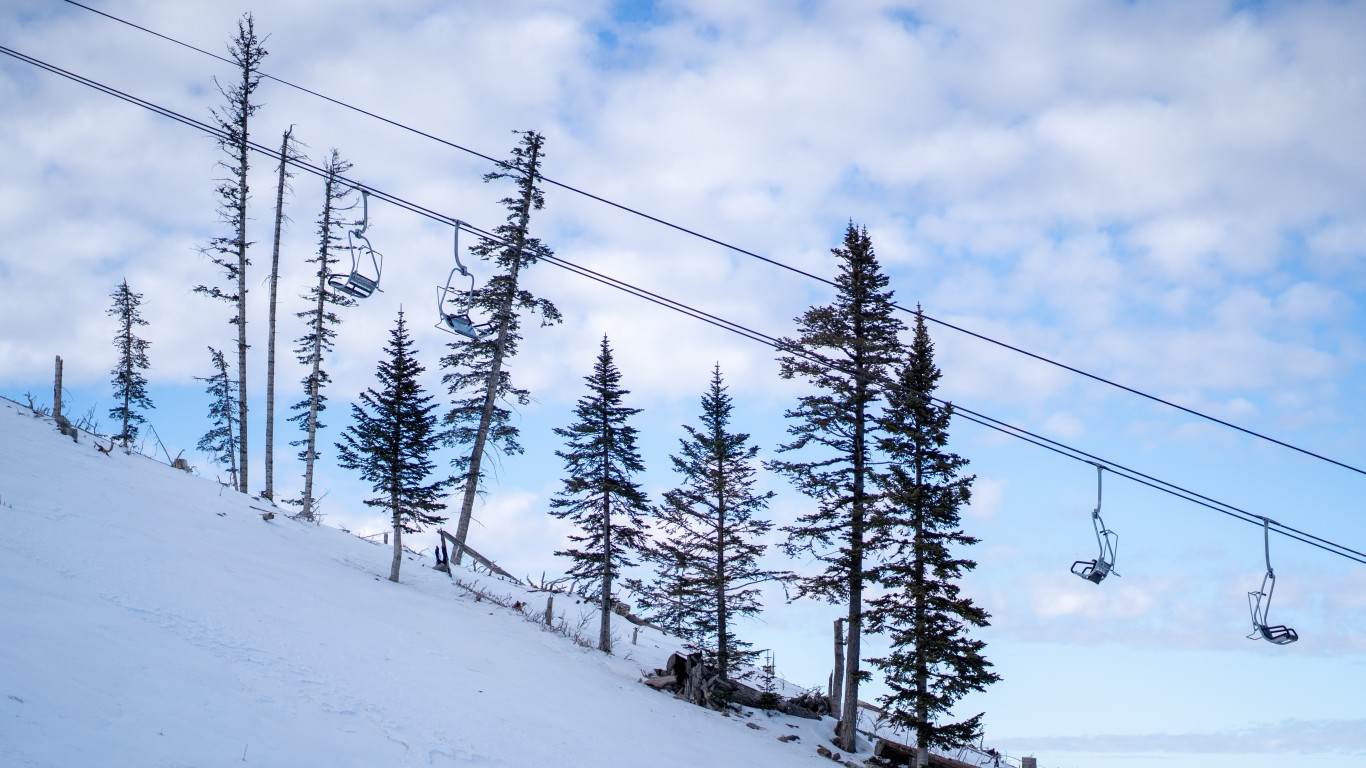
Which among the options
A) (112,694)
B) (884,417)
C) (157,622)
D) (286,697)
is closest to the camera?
(112,694)

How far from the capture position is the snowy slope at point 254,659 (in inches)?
364

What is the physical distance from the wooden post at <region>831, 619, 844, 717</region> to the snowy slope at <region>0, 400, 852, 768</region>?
8.72 ft

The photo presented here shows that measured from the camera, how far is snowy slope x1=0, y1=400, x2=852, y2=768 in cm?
925

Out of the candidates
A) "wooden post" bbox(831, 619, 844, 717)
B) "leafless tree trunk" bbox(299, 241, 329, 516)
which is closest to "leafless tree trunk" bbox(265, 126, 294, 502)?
"leafless tree trunk" bbox(299, 241, 329, 516)

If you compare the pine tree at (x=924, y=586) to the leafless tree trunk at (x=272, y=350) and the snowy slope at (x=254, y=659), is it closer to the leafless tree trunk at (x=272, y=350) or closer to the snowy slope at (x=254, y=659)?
the snowy slope at (x=254, y=659)

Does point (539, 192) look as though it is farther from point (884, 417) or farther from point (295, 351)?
point (884, 417)

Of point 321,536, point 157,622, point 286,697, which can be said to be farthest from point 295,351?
point 286,697

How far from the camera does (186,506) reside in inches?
926

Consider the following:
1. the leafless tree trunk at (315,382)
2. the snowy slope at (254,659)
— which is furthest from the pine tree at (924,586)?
the leafless tree trunk at (315,382)

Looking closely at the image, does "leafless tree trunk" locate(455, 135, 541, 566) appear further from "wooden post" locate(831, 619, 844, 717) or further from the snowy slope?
"wooden post" locate(831, 619, 844, 717)

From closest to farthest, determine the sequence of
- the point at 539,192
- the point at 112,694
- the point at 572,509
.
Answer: the point at 112,694 → the point at 572,509 → the point at 539,192

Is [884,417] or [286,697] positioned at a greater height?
[884,417]

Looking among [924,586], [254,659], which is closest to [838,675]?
[924,586]

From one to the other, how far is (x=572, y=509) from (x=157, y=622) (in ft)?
49.5
